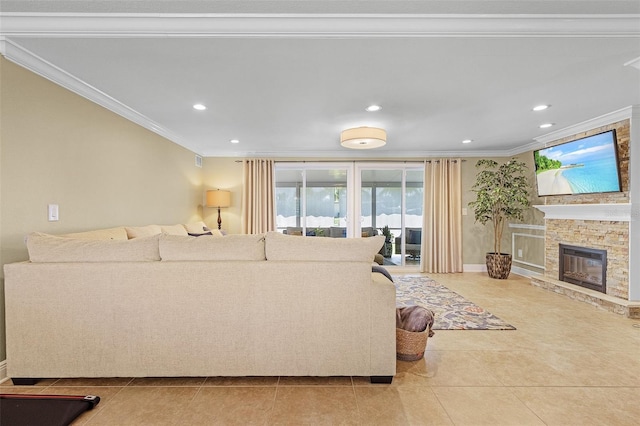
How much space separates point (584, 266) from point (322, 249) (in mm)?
4098

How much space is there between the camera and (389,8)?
1812 millimetres

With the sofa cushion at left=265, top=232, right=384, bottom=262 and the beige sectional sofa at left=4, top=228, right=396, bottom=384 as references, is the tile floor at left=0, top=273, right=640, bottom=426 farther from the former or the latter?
the sofa cushion at left=265, top=232, right=384, bottom=262

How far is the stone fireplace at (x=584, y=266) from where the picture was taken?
143 inches

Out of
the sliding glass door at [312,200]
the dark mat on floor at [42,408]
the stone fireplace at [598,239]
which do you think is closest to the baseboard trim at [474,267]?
the stone fireplace at [598,239]

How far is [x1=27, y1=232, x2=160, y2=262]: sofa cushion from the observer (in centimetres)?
186

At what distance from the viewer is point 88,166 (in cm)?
276

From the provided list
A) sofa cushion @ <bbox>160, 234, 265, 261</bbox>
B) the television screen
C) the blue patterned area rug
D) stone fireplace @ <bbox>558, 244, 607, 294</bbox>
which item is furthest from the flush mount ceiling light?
stone fireplace @ <bbox>558, 244, 607, 294</bbox>

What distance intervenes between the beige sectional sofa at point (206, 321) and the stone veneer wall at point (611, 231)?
3400 millimetres

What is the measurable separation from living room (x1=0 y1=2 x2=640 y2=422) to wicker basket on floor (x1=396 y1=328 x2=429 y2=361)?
2.64m

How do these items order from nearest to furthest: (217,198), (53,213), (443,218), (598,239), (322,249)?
1. (322,249)
2. (53,213)
3. (598,239)
4. (217,198)
5. (443,218)

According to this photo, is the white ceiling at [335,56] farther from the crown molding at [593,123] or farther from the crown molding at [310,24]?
the crown molding at [593,123]

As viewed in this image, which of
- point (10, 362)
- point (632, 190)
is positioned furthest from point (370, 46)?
point (632, 190)

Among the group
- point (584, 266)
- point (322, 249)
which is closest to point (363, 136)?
point (322, 249)

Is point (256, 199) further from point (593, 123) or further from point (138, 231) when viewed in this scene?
point (593, 123)
